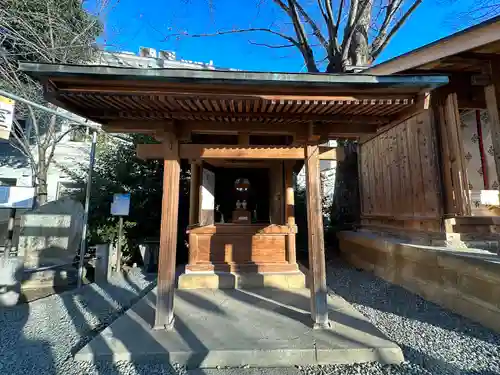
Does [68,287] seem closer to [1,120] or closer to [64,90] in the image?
[1,120]

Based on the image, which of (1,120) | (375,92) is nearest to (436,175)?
(375,92)

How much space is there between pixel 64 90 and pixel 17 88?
8.51 meters

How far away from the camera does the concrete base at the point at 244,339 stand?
8.12ft

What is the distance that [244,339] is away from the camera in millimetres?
2734

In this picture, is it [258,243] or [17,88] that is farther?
[17,88]

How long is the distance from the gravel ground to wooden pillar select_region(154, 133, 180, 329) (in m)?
0.63

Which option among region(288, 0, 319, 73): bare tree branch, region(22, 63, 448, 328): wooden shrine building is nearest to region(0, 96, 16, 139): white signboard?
region(22, 63, 448, 328): wooden shrine building

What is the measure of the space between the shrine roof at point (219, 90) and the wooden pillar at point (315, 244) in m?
0.67

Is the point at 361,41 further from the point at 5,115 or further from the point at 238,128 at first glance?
the point at 5,115

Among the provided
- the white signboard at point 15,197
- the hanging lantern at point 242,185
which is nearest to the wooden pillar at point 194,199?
the hanging lantern at point 242,185

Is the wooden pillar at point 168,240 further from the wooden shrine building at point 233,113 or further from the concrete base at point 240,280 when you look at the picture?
the concrete base at point 240,280

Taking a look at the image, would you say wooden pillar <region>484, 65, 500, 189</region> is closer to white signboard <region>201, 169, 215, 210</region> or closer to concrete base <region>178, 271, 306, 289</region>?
concrete base <region>178, 271, 306, 289</region>

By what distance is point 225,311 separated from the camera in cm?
356

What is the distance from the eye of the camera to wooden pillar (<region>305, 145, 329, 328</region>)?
3.06 metres
